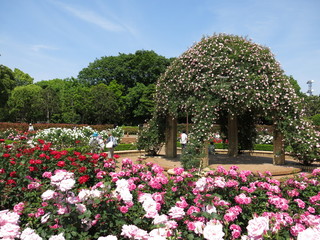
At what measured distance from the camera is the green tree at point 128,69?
1674 inches

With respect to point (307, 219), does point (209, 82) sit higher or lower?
higher

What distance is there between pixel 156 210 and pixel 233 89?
6.51 m

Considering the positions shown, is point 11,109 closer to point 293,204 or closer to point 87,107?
point 87,107

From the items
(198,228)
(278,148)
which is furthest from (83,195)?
(278,148)

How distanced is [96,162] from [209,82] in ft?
15.6

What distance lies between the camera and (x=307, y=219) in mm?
2730

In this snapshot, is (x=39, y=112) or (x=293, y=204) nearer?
(x=293, y=204)

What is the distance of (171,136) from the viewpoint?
11.1m

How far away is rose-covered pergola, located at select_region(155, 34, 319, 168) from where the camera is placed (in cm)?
844

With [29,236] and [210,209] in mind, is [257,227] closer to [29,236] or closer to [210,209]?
[210,209]

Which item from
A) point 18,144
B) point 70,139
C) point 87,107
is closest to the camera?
point 18,144

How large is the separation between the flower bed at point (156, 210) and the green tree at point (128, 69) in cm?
3858

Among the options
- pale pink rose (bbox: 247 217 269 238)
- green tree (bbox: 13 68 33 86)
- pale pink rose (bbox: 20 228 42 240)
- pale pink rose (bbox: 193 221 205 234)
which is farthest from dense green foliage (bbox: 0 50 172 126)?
pale pink rose (bbox: 247 217 269 238)

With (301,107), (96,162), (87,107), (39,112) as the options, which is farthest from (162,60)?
(96,162)
